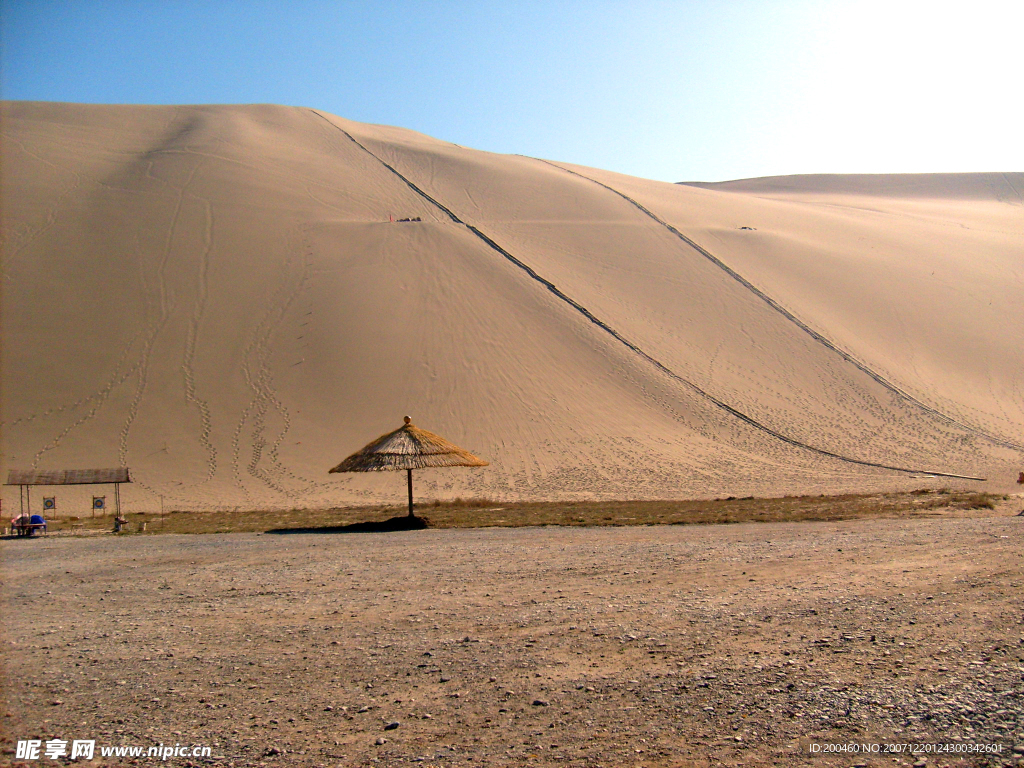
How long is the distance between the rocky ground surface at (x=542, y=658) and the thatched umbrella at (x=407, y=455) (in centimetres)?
440

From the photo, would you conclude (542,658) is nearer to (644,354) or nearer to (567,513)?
(567,513)

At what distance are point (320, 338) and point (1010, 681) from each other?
1892 cm

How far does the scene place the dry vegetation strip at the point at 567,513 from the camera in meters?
10.9

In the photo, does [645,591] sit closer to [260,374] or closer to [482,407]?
[482,407]

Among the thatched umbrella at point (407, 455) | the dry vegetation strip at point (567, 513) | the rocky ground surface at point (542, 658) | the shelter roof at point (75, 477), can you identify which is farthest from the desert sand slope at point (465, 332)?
the rocky ground surface at point (542, 658)

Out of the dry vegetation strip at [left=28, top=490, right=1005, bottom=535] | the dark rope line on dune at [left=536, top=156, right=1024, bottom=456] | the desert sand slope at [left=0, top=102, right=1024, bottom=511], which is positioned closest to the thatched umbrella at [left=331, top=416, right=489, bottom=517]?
the dry vegetation strip at [left=28, top=490, right=1005, bottom=535]

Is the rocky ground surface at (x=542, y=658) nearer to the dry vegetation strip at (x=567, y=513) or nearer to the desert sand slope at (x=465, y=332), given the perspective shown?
the dry vegetation strip at (x=567, y=513)

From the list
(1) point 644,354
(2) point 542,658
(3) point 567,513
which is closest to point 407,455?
(3) point 567,513

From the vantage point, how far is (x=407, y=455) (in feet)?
39.2

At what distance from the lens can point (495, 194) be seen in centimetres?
3309

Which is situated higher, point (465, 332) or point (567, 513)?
point (465, 332)

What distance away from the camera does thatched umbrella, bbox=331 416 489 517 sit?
469 inches

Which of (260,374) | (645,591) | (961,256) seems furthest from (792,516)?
(961,256)

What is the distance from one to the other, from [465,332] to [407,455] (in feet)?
34.6
